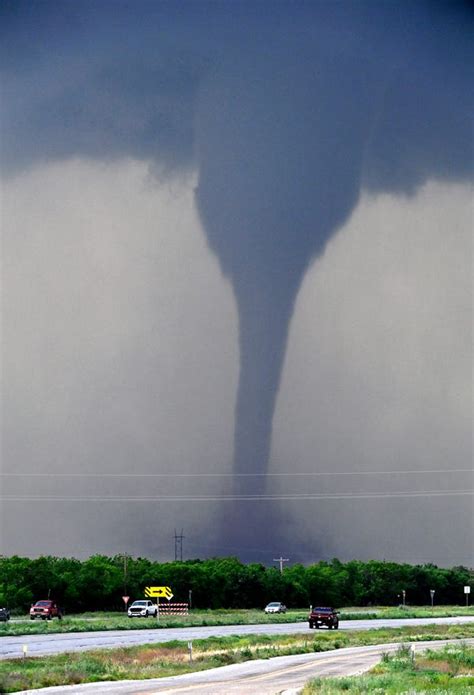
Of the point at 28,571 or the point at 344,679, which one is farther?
the point at 28,571

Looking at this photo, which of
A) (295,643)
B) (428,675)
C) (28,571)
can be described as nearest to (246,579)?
(28,571)

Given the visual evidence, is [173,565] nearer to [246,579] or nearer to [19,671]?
[246,579]

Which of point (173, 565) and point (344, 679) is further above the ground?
point (173, 565)

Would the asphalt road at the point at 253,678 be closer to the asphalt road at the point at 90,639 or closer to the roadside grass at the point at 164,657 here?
the roadside grass at the point at 164,657

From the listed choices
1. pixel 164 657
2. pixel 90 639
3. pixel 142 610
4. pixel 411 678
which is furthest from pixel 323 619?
pixel 411 678

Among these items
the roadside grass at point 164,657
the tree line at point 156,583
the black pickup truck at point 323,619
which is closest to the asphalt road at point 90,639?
the roadside grass at point 164,657

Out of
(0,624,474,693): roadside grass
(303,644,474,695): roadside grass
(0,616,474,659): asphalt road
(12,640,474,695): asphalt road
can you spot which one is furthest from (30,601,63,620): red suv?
(303,644,474,695): roadside grass

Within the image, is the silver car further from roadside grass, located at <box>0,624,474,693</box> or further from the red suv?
roadside grass, located at <box>0,624,474,693</box>
